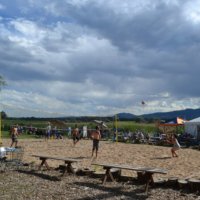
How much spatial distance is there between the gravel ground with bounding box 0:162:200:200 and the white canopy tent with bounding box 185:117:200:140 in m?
22.5

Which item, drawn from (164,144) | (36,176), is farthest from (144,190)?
(164,144)

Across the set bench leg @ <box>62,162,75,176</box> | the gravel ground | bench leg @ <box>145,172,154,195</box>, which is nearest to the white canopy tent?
bench leg @ <box>62,162,75,176</box>

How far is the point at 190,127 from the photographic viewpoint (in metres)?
37.3

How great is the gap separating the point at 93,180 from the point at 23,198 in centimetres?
316

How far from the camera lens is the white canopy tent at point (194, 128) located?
35.3 m

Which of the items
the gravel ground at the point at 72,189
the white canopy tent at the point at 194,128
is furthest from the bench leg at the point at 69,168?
the white canopy tent at the point at 194,128

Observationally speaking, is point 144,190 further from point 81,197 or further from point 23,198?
point 23,198

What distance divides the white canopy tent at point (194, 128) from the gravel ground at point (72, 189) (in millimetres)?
22459

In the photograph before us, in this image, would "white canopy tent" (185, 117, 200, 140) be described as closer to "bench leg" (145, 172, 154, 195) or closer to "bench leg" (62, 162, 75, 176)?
"bench leg" (62, 162, 75, 176)

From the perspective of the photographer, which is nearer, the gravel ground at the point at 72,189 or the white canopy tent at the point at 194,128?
the gravel ground at the point at 72,189

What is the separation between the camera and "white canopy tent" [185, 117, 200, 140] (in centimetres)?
3533

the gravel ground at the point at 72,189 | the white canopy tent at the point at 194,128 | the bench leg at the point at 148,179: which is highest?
the white canopy tent at the point at 194,128

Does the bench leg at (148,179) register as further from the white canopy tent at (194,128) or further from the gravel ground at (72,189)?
the white canopy tent at (194,128)

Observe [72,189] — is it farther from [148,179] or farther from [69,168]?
[69,168]
